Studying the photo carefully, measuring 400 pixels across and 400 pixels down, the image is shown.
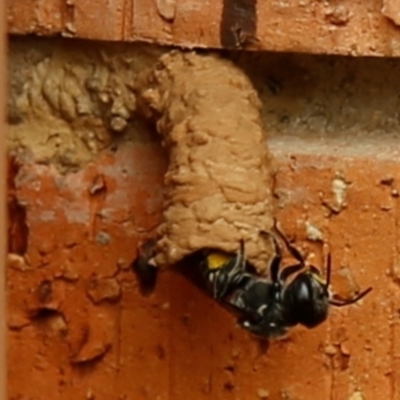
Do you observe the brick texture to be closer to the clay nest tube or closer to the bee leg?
the clay nest tube

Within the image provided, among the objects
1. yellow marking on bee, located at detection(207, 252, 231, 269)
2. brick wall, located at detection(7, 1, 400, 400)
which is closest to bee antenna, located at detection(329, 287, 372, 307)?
brick wall, located at detection(7, 1, 400, 400)

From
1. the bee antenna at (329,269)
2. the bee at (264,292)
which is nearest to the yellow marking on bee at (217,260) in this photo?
the bee at (264,292)

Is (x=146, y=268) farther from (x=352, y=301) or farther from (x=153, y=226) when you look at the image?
(x=352, y=301)

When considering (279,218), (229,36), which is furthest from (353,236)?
(229,36)

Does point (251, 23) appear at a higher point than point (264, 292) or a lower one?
higher

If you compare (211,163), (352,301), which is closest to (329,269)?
(352,301)

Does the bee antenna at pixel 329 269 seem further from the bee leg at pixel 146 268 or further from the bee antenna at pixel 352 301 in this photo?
the bee leg at pixel 146 268

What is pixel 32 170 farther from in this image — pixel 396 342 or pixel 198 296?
pixel 396 342
